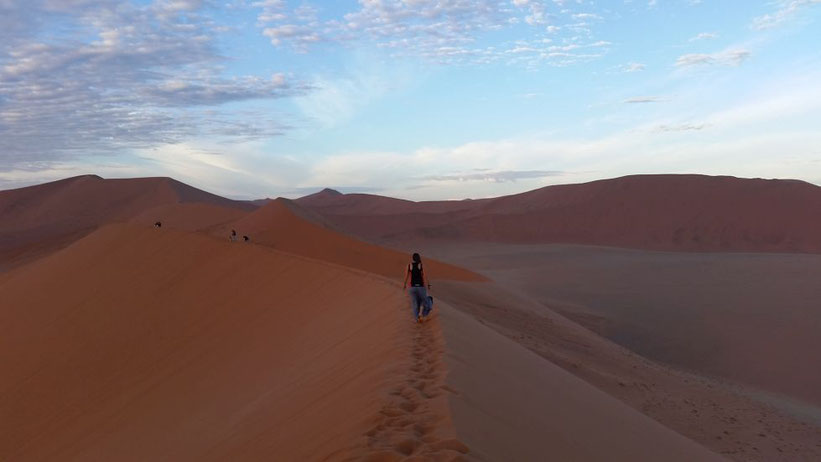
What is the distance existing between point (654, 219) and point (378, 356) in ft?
179

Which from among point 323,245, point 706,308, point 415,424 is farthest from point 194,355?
point 706,308

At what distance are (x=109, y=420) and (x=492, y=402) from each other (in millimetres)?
7163

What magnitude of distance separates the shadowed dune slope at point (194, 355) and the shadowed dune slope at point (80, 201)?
40.5 metres

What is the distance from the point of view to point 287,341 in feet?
35.1

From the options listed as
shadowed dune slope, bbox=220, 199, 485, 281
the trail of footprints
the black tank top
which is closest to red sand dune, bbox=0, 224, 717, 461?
the trail of footprints

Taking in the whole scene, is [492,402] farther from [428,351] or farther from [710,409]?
[710,409]

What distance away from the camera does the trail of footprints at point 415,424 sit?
3891mm

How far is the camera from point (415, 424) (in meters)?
4.46

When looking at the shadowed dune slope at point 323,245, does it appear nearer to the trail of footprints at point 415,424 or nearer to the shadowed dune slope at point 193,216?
the shadowed dune slope at point 193,216

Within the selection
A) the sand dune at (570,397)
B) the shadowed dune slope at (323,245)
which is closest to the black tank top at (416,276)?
the sand dune at (570,397)

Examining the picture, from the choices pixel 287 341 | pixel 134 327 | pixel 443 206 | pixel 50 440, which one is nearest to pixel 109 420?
pixel 50 440

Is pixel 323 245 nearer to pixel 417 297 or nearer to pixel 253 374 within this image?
pixel 253 374

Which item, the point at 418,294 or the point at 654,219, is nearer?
the point at 418,294

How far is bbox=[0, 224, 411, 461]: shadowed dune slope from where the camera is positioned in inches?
241
